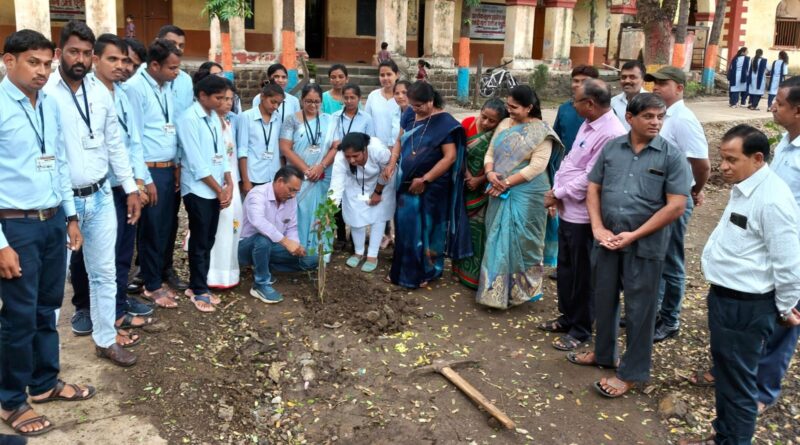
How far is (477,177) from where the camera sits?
500 centimetres

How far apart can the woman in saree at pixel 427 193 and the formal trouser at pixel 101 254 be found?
2230 mm

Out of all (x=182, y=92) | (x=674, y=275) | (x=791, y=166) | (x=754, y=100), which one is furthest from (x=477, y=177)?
(x=754, y=100)

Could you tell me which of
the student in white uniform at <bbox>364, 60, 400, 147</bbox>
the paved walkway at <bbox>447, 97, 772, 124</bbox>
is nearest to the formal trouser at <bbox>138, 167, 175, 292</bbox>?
the student in white uniform at <bbox>364, 60, 400, 147</bbox>

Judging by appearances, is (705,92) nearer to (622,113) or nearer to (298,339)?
(622,113)

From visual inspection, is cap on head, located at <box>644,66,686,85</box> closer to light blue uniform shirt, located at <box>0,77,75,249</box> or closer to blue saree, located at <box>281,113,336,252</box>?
blue saree, located at <box>281,113,336,252</box>

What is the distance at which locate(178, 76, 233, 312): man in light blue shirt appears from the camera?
431cm

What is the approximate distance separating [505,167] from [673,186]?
1.43m

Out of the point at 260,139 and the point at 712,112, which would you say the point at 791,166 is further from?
the point at 712,112

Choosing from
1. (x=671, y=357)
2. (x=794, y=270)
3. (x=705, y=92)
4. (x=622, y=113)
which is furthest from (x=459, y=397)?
(x=705, y=92)

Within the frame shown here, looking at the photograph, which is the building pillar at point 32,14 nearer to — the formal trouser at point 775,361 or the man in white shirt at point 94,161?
the man in white shirt at point 94,161

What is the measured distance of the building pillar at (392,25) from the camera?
52.0 feet

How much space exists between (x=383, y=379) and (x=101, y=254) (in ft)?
5.77

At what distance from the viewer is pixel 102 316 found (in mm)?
3680

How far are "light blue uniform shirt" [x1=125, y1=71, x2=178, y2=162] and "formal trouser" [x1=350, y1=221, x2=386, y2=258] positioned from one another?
1715 millimetres
